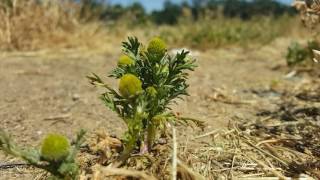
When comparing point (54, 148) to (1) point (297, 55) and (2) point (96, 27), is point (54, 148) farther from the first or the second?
(2) point (96, 27)

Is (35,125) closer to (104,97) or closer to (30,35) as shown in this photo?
(104,97)

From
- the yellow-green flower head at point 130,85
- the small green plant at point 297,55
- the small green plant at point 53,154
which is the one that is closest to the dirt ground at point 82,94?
the small green plant at point 297,55

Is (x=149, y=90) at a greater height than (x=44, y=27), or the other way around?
(x=44, y=27)

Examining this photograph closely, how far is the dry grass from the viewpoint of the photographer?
504cm

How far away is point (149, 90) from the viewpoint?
137 cm

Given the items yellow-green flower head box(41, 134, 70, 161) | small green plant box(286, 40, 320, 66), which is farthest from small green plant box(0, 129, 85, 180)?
small green plant box(286, 40, 320, 66)

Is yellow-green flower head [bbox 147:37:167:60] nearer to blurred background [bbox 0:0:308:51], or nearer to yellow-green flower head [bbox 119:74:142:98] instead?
yellow-green flower head [bbox 119:74:142:98]

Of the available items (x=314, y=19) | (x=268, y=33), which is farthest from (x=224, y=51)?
(x=314, y=19)

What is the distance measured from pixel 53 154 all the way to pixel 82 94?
172cm

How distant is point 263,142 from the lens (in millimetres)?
1631

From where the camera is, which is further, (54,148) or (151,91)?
(151,91)

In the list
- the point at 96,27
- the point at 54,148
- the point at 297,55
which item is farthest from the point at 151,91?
the point at 96,27

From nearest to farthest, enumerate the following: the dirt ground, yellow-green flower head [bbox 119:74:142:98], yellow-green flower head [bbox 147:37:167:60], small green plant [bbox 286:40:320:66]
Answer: yellow-green flower head [bbox 119:74:142:98] → yellow-green flower head [bbox 147:37:167:60] → the dirt ground → small green plant [bbox 286:40:320:66]

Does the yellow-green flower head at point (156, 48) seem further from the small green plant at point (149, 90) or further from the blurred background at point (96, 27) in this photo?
the blurred background at point (96, 27)
